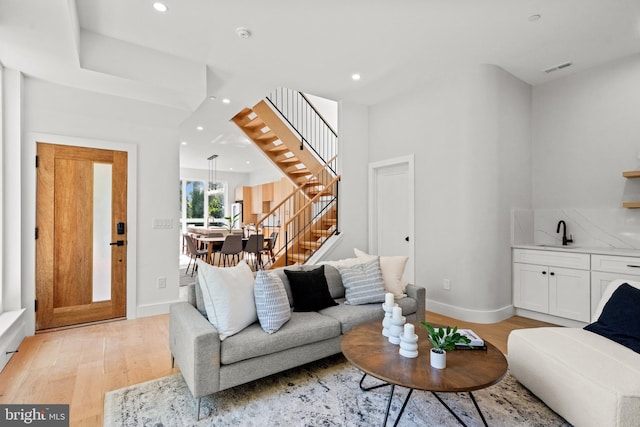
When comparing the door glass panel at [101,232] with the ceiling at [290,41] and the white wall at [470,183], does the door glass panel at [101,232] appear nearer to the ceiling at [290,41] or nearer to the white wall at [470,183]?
the ceiling at [290,41]

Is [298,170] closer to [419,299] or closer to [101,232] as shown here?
[101,232]

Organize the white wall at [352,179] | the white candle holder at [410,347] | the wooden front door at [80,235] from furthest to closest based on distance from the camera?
the white wall at [352,179], the wooden front door at [80,235], the white candle holder at [410,347]

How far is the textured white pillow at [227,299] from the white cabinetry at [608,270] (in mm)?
3499

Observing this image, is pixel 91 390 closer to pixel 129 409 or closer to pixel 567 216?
pixel 129 409

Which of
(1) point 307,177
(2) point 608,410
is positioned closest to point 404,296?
(2) point 608,410

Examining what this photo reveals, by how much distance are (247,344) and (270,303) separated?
1.09 feet

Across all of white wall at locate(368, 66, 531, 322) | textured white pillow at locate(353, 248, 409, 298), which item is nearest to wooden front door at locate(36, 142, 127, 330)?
textured white pillow at locate(353, 248, 409, 298)

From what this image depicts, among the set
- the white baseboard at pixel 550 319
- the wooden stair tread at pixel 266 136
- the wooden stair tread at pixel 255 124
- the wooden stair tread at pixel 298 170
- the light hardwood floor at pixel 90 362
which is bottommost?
the light hardwood floor at pixel 90 362

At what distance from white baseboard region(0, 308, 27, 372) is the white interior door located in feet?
13.9

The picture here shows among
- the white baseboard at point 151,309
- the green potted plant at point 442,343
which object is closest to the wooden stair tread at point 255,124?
the white baseboard at point 151,309

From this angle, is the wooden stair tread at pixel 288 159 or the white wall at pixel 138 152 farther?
the wooden stair tread at pixel 288 159

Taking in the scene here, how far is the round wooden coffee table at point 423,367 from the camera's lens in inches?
63.8

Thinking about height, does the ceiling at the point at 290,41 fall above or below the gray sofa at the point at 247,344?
above

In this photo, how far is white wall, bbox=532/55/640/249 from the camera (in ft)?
12.0
